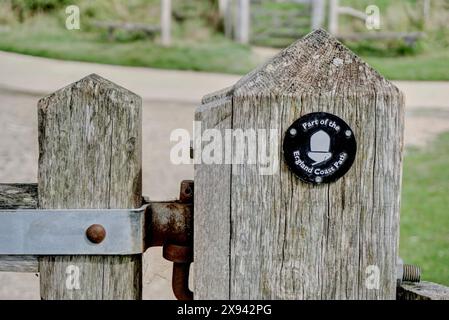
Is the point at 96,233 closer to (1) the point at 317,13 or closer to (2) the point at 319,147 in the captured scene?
(2) the point at 319,147

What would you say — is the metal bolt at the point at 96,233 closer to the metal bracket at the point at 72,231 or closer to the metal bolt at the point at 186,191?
the metal bracket at the point at 72,231

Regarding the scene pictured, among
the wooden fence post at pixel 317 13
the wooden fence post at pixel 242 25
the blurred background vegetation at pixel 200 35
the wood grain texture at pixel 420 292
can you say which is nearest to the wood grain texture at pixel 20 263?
the wood grain texture at pixel 420 292

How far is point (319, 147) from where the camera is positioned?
0.97 metres

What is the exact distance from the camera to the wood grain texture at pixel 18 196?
1.04 m

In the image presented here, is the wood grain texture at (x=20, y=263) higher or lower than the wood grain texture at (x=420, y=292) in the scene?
higher

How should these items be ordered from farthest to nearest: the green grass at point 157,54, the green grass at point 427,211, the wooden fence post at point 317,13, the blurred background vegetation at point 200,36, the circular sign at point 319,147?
1. the wooden fence post at point 317,13
2. the blurred background vegetation at point 200,36
3. the green grass at point 157,54
4. the green grass at point 427,211
5. the circular sign at point 319,147

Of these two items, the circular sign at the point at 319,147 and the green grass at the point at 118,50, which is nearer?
the circular sign at the point at 319,147

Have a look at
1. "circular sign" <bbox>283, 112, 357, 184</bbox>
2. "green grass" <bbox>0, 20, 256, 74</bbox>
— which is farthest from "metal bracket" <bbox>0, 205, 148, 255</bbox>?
"green grass" <bbox>0, 20, 256, 74</bbox>

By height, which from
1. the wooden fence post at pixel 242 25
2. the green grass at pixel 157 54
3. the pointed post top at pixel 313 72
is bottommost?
the pointed post top at pixel 313 72

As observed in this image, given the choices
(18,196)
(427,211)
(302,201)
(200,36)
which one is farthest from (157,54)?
(302,201)

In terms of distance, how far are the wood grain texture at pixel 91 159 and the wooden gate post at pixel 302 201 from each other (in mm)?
97

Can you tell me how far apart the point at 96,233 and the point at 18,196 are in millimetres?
129

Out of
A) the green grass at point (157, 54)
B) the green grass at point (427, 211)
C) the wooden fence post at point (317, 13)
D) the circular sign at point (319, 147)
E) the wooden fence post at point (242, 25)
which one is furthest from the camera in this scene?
the wooden fence post at point (317, 13)
